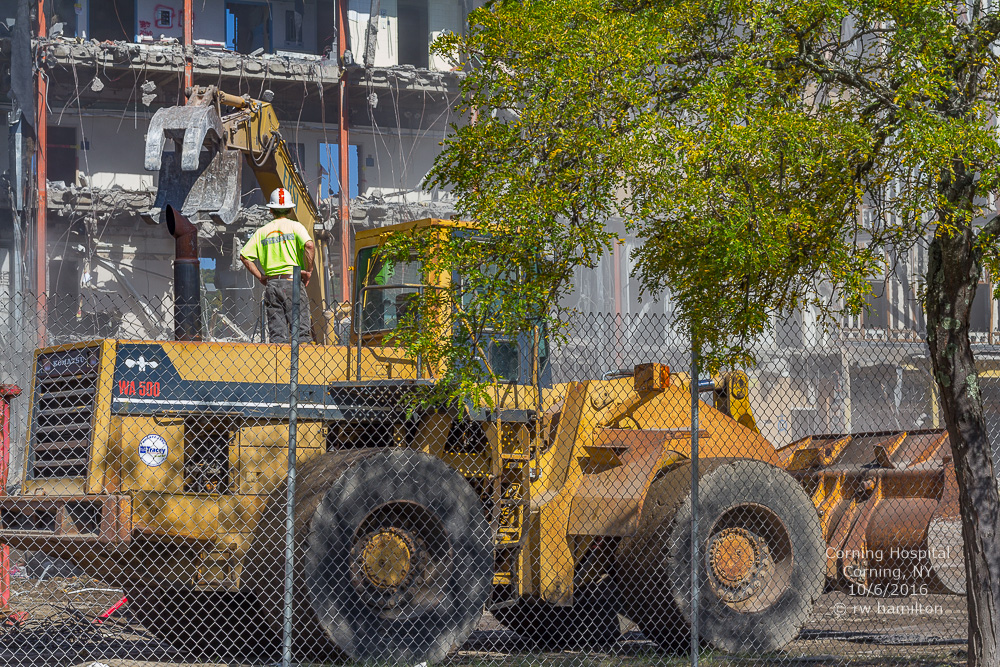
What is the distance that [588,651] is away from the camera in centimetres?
913

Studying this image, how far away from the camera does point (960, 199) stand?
6656 millimetres

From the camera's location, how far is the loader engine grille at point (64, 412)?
7781mm

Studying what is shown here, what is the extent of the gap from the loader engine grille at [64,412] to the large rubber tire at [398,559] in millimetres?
1788

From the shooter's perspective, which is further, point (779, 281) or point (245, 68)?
point (245, 68)

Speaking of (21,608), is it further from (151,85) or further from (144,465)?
(151,85)

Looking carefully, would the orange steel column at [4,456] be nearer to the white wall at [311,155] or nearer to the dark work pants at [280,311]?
the dark work pants at [280,311]

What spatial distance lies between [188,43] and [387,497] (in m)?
23.7

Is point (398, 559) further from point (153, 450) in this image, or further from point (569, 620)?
point (569, 620)

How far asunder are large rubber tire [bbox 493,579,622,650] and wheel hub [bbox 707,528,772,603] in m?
1.03

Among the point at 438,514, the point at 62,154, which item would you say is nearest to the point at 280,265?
the point at 438,514

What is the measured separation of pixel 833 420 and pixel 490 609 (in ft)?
60.7

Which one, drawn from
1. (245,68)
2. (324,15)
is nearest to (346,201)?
(245,68)

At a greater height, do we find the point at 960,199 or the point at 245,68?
the point at 245,68

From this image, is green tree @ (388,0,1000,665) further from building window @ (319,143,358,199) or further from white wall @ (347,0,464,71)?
building window @ (319,143,358,199)
